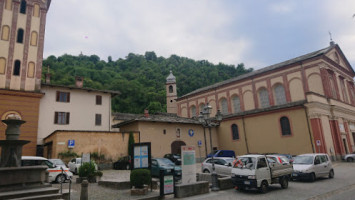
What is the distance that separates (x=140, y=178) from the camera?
10094 mm

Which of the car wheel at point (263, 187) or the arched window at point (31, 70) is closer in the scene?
the car wheel at point (263, 187)

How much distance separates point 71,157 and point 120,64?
5869 cm

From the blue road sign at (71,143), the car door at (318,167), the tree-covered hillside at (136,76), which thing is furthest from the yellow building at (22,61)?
the car door at (318,167)

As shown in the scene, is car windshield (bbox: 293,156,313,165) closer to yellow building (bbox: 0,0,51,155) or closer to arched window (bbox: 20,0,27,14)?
yellow building (bbox: 0,0,51,155)

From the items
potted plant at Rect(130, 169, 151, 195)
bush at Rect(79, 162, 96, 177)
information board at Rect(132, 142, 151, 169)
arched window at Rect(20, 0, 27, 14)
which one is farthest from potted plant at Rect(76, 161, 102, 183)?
arched window at Rect(20, 0, 27, 14)

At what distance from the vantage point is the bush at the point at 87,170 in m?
13.6

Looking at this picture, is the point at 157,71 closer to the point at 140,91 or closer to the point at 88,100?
the point at 140,91

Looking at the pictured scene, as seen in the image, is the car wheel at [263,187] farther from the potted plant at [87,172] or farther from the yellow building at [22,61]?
the yellow building at [22,61]

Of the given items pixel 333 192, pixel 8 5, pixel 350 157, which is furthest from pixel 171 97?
pixel 333 192

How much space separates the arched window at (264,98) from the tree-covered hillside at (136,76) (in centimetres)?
2809

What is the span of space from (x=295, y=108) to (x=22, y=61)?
31.2 m

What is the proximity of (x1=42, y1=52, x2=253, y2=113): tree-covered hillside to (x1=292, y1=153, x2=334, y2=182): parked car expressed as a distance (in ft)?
137

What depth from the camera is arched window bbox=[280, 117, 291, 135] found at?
1100 inches

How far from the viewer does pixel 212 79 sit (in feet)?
211
